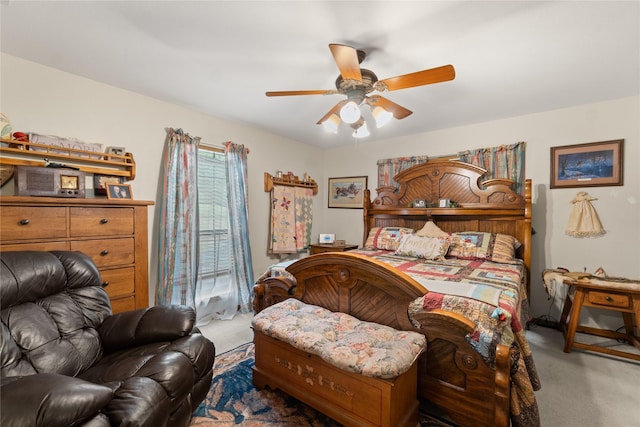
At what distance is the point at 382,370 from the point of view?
1319mm

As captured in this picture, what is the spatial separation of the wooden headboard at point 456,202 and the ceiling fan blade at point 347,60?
7.59 ft

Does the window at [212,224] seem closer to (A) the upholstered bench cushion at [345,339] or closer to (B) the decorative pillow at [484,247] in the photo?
(A) the upholstered bench cushion at [345,339]

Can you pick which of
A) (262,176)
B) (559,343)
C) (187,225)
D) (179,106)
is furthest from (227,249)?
(559,343)

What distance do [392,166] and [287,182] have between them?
1.64 metres

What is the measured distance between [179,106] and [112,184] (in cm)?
117

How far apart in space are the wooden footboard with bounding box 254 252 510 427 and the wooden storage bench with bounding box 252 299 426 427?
102 millimetres

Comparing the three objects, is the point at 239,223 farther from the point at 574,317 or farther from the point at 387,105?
the point at 574,317

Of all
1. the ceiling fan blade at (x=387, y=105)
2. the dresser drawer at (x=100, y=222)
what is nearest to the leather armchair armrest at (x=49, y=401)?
the dresser drawer at (x=100, y=222)

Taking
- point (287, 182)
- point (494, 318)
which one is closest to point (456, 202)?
point (494, 318)

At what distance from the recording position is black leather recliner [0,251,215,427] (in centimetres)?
93

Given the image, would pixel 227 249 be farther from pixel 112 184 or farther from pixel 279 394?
pixel 279 394

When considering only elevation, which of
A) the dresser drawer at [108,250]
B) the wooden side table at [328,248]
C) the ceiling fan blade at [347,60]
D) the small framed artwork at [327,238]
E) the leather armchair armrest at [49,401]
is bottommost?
the leather armchair armrest at [49,401]

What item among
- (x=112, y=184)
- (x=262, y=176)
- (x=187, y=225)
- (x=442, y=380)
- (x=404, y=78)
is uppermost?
(x=404, y=78)

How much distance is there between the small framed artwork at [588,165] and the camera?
109 inches
